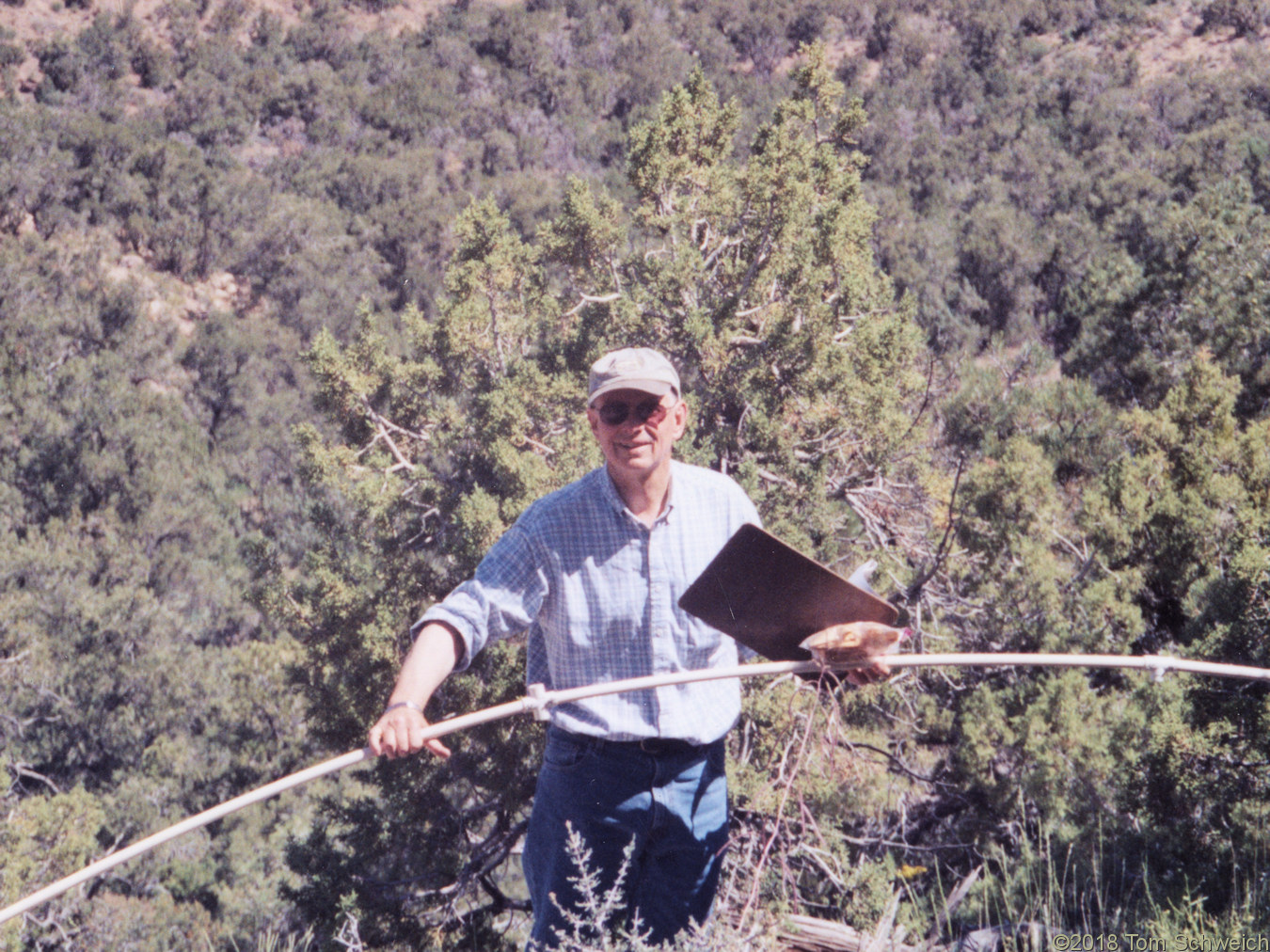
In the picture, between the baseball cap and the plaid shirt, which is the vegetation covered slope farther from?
the baseball cap

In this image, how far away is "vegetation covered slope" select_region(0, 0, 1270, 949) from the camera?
20.3 ft

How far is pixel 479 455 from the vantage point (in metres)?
7.11

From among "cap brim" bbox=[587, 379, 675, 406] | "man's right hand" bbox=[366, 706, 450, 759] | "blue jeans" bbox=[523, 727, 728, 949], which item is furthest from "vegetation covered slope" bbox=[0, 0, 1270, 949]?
"cap brim" bbox=[587, 379, 675, 406]

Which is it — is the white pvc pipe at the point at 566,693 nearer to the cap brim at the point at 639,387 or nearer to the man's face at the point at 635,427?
the man's face at the point at 635,427

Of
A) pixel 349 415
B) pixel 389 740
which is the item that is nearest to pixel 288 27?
A: pixel 349 415

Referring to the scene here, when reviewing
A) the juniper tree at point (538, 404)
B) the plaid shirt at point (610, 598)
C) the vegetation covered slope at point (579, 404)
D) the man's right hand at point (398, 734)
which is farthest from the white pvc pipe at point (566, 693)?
the juniper tree at point (538, 404)

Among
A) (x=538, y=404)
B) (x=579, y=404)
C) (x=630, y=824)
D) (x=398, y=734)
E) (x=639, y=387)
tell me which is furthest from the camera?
(x=579, y=404)

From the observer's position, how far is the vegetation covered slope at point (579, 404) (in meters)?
6.18

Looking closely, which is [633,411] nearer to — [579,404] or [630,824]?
[630,824]

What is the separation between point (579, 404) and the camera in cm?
705

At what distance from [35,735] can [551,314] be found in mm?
13744

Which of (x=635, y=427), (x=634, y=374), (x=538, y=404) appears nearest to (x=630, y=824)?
(x=635, y=427)

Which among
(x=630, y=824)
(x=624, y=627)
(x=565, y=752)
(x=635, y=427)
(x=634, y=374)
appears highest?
(x=634, y=374)

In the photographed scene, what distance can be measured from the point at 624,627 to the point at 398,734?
593 mm
